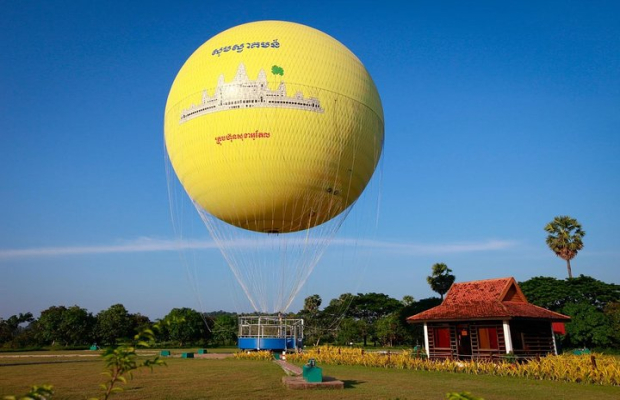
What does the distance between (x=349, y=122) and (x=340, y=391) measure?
10178 millimetres

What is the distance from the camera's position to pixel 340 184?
2000 cm

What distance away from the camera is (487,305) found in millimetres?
25969

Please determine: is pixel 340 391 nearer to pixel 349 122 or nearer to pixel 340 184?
pixel 340 184

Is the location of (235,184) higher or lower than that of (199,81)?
lower

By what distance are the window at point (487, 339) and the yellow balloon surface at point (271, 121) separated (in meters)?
13.2

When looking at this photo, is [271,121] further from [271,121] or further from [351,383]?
[351,383]

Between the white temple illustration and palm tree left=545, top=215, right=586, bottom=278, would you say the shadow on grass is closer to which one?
the white temple illustration

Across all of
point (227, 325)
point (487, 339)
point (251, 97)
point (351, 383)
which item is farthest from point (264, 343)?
point (227, 325)

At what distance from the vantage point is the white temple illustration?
1734 centimetres

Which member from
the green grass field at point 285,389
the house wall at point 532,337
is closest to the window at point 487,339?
the house wall at point 532,337

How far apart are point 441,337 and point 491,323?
182 inches

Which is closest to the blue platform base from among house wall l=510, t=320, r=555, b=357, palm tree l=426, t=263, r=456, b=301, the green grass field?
the green grass field

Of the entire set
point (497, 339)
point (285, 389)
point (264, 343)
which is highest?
point (497, 339)

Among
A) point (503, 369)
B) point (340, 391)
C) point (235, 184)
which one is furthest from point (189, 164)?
point (503, 369)
